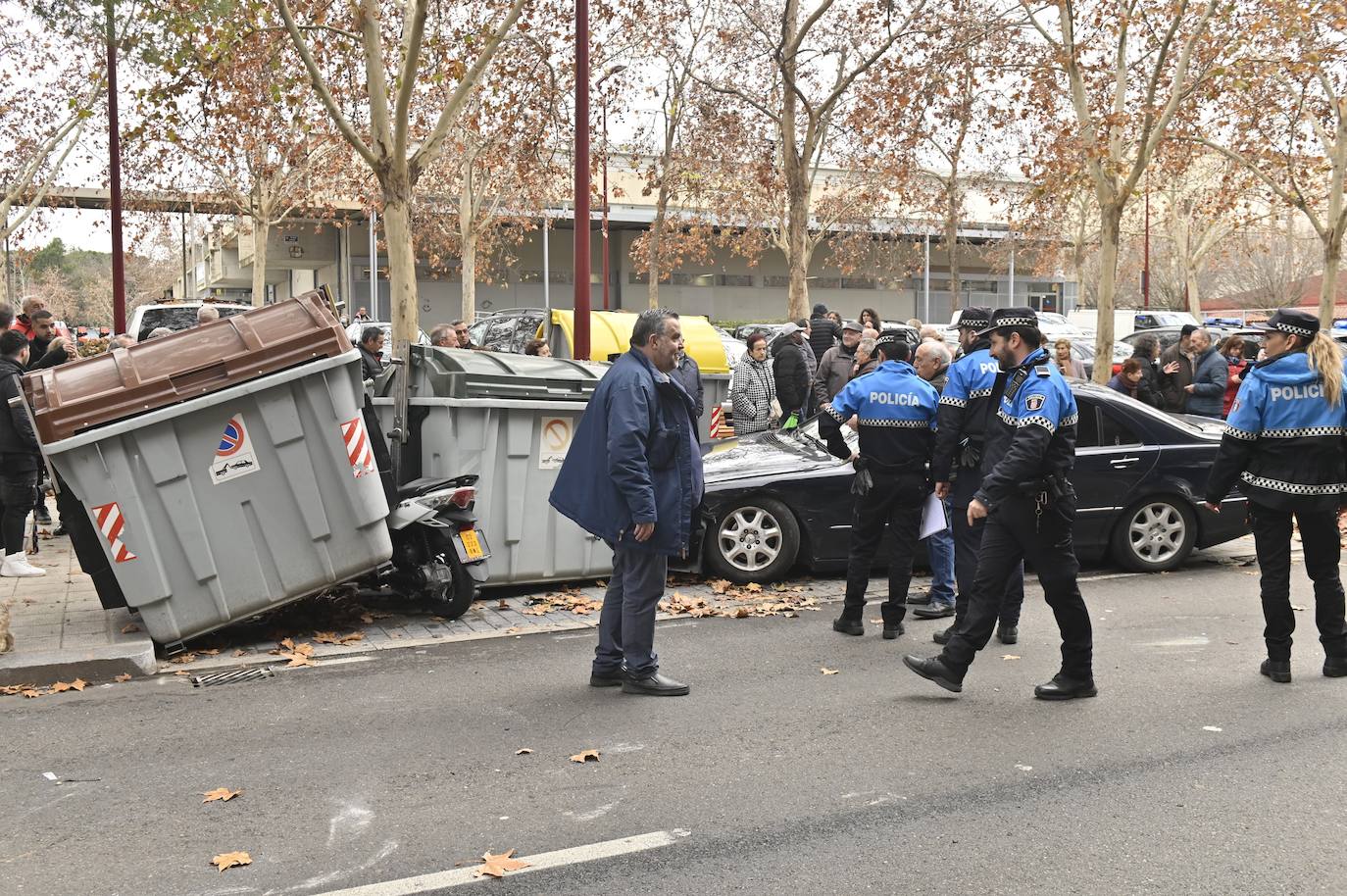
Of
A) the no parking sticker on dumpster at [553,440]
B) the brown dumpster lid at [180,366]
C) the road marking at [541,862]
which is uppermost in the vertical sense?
the brown dumpster lid at [180,366]

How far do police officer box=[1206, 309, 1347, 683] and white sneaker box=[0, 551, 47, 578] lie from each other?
315 inches

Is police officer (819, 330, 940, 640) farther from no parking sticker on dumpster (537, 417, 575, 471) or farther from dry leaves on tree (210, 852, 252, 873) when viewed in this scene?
dry leaves on tree (210, 852, 252, 873)

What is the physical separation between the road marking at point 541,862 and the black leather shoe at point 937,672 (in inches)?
80.0

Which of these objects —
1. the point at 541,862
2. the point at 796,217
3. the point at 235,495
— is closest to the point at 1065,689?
the point at 541,862

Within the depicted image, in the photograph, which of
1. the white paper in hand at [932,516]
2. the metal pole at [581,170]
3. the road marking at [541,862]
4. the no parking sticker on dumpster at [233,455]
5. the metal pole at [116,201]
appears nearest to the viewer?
the road marking at [541,862]

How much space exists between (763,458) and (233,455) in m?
3.89

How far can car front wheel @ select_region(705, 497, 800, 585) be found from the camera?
29.2ft

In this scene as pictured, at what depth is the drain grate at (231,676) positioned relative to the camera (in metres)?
6.54

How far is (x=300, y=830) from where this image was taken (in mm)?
4375

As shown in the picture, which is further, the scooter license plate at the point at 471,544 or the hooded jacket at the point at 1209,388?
the hooded jacket at the point at 1209,388

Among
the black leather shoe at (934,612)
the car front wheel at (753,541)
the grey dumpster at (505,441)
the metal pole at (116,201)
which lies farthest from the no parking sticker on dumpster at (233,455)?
the metal pole at (116,201)

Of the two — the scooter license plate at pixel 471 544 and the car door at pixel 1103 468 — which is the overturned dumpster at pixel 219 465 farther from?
the car door at pixel 1103 468

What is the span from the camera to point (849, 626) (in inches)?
293

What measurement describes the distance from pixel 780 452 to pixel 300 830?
18.3ft
